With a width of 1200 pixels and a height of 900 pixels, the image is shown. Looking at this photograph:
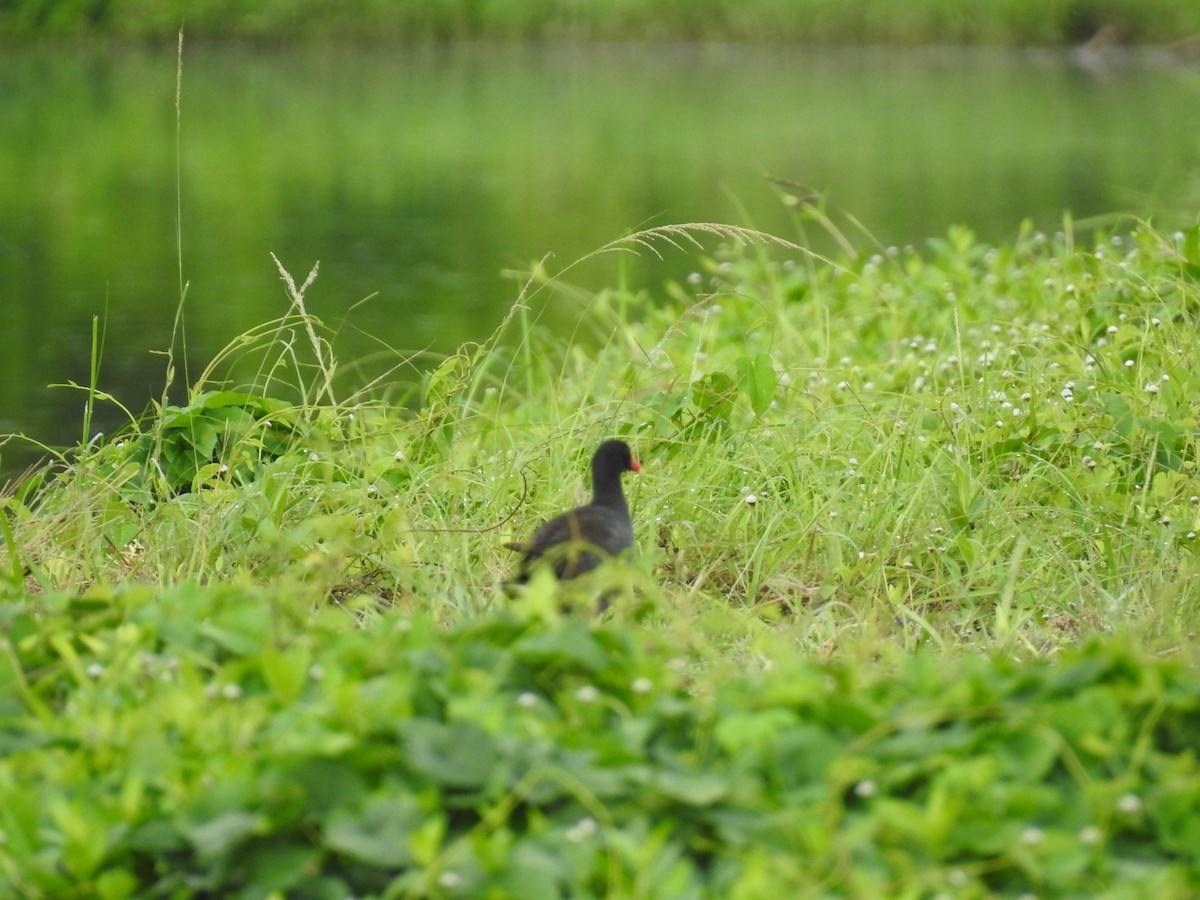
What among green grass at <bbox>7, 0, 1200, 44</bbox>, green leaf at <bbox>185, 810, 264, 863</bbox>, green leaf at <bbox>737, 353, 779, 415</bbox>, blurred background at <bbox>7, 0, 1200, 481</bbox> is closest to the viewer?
green leaf at <bbox>185, 810, 264, 863</bbox>

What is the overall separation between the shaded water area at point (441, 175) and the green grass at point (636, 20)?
195 centimetres

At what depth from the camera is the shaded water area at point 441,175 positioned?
10453mm

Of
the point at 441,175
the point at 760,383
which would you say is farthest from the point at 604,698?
the point at 441,175

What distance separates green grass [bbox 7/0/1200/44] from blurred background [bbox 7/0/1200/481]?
8 cm

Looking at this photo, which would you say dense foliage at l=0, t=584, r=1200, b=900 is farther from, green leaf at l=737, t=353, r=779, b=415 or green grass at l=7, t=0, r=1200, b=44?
green grass at l=7, t=0, r=1200, b=44

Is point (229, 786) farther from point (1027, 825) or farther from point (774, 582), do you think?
point (774, 582)

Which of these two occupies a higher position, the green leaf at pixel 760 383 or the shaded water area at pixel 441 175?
the green leaf at pixel 760 383

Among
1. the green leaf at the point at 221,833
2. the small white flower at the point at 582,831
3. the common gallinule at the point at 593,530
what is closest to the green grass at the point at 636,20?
the common gallinule at the point at 593,530

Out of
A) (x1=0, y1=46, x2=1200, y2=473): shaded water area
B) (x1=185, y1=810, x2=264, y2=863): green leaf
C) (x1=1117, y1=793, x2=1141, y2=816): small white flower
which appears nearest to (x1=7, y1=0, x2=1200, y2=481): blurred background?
(x1=0, y1=46, x2=1200, y2=473): shaded water area

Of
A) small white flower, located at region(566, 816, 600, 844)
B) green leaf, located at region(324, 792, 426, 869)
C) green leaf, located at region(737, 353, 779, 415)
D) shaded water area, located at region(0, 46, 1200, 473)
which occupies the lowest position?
shaded water area, located at region(0, 46, 1200, 473)

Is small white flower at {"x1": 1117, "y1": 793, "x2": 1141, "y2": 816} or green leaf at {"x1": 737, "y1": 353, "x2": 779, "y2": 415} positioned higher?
small white flower at {"x1": 1117, "y1": 793, "x2": 1141, "y2": 816}

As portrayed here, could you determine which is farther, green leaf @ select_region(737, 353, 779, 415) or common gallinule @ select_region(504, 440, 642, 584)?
green leaf @ select_region(737, 353, 779, 415)

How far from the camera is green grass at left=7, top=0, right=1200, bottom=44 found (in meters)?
32.0

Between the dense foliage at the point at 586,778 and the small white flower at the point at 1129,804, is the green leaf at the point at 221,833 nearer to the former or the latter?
the dense foliage at the point at 586,778
